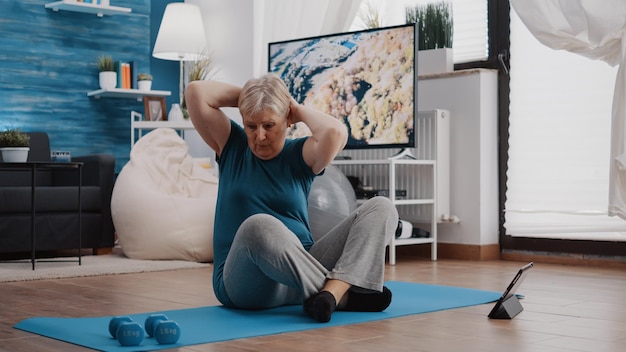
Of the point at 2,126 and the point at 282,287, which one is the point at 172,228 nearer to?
A: the point at 2,126

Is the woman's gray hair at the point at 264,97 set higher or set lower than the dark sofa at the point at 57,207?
higher

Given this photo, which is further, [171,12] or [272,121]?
[171,12]

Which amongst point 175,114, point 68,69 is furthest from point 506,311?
point 68,69

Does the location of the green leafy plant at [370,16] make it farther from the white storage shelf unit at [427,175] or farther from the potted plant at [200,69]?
the potted plant at [200,69]

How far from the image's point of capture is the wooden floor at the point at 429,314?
86.4 inches

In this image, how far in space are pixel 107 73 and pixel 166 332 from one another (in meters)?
4.19

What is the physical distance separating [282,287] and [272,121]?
0.53m

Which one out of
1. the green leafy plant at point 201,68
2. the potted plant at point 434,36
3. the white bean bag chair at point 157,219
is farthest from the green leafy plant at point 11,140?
the potted plant at point 434,36

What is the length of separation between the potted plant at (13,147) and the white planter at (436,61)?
2.27 m

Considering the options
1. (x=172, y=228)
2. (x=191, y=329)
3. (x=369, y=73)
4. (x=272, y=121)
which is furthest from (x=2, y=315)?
(x=369, y=73)

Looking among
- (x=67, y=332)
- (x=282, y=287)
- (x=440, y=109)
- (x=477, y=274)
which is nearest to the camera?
(x=67, y=332)

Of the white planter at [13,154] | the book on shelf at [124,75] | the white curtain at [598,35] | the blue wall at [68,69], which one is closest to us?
the white curtain at [598,35]

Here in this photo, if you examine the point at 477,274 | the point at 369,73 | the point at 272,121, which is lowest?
the point at 477,274

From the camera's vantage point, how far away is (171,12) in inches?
241
